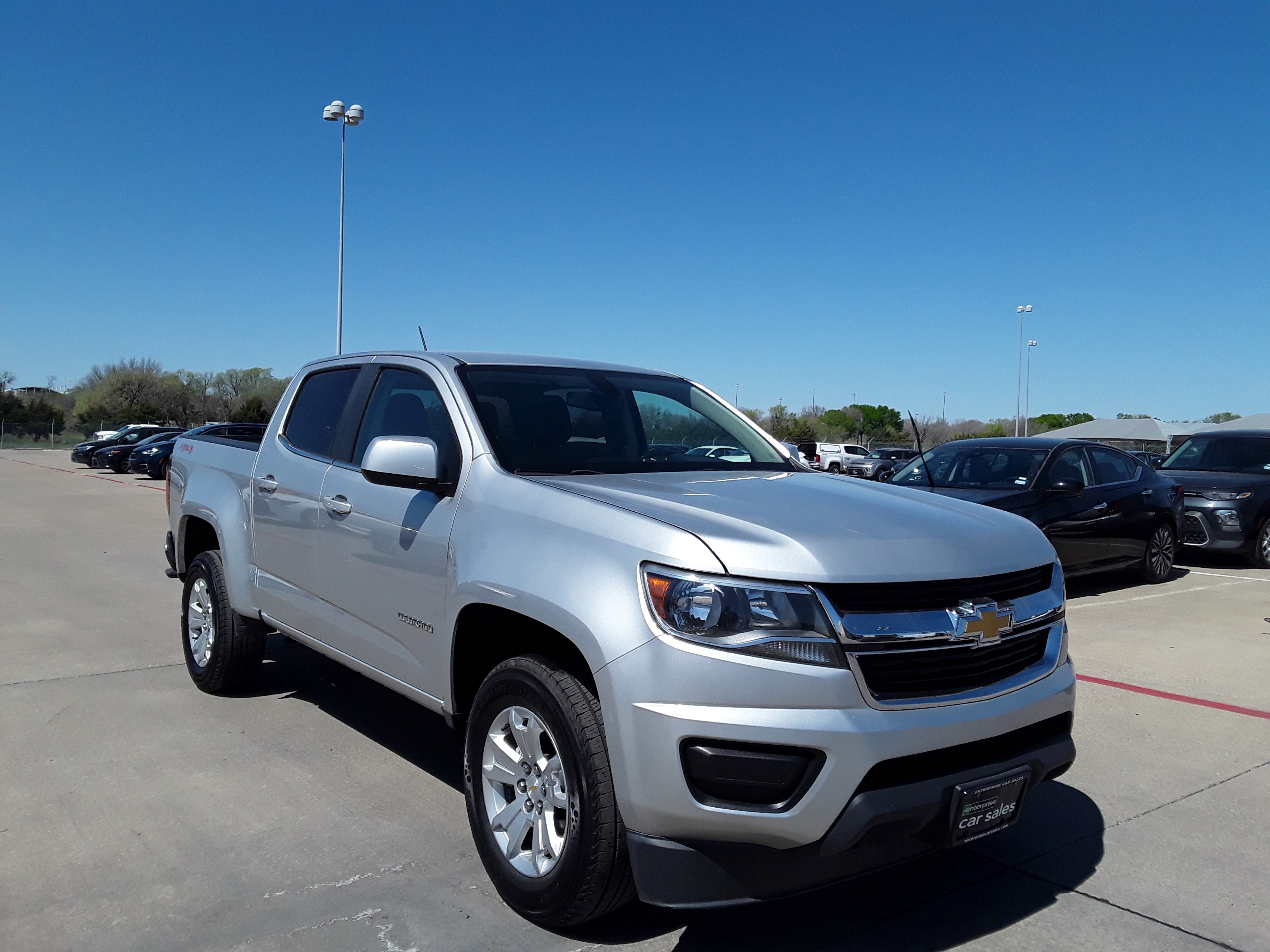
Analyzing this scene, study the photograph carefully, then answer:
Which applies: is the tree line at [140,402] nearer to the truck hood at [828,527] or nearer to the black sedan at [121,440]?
the black sedan at [121,440]

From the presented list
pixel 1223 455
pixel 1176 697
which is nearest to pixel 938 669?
pixel 1176 697

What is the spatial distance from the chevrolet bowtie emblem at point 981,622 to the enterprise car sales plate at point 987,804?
0.39 m

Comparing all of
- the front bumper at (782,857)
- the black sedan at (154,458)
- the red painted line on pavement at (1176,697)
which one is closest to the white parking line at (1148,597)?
the red painted line on pavement at (1176,697)

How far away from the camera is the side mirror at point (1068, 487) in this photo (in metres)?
8.32

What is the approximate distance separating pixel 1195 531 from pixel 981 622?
10.9m

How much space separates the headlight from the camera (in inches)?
102

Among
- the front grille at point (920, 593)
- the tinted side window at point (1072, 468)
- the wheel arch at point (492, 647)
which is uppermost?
the tinted side window at point (1072, 468)

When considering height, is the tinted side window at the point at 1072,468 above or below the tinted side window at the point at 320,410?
below

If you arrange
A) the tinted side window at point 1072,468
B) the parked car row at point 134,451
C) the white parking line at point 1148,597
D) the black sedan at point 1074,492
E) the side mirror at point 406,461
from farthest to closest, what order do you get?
the parked car row at point 134,451, the tinted side window at point 1072,468, the white parking line at point 1148,597, the black sedan at point 1074,492, the side mirror at point 406,461

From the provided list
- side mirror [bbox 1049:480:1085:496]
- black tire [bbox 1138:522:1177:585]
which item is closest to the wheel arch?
side mirror [bbox 1049:480:1085:496]

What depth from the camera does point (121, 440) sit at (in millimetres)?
35156

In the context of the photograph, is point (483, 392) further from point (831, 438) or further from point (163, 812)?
point (831, 438)

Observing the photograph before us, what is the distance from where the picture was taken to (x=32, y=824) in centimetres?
379

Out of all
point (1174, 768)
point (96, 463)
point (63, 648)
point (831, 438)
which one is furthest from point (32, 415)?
point (1174, 768)
